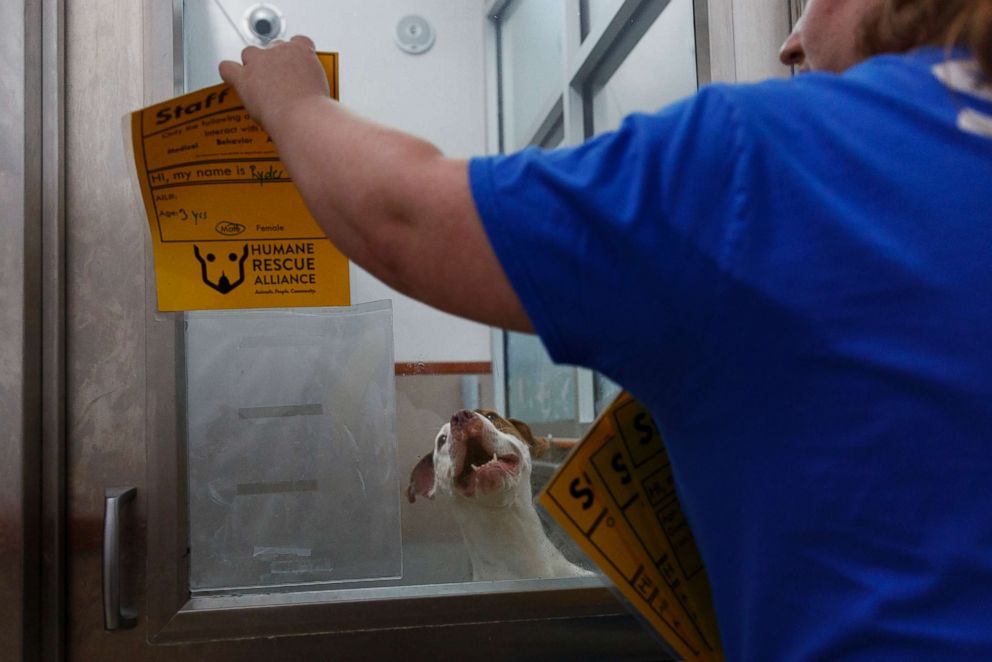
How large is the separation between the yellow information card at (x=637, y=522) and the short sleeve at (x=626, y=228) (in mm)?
174

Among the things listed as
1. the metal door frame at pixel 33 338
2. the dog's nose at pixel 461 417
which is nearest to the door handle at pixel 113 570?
the metal door frame at pixel 33 338

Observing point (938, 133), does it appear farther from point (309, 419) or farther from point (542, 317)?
point (309, 419)

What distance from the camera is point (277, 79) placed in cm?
51

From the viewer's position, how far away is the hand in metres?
0.50

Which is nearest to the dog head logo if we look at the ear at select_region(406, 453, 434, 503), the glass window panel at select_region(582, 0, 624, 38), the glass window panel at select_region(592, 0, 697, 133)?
the ear at select_region(406, 453, 434, 503)

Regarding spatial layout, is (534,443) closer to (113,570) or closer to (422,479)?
(422,479)

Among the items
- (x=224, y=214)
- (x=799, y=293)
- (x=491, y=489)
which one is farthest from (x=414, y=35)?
(x=799, y=293)

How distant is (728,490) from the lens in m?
0.42

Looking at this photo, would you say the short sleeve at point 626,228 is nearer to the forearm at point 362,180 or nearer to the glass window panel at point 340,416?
the forearm at point 362,180

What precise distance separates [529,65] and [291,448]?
2.08ft

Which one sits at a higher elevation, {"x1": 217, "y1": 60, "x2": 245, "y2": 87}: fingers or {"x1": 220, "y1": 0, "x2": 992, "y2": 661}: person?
{"x1": 217, "y1": 60, "x2": 245, "y2": 87}: fingers

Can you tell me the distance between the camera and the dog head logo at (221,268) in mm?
730

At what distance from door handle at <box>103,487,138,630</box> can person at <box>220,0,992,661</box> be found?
0.61 metres

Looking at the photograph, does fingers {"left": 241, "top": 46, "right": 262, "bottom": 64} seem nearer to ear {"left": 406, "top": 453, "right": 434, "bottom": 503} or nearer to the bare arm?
the bare arm
